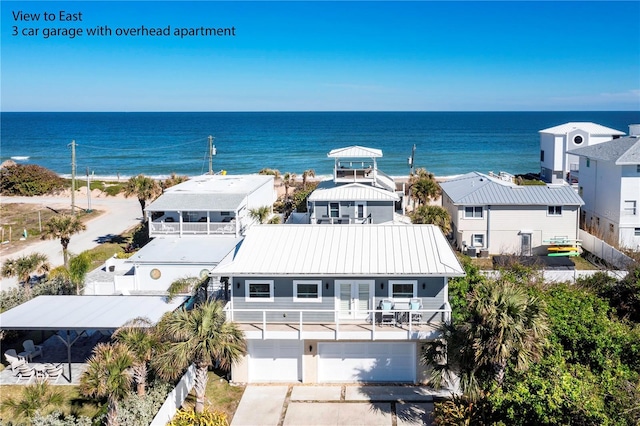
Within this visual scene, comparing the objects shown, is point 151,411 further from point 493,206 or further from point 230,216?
point 493,206

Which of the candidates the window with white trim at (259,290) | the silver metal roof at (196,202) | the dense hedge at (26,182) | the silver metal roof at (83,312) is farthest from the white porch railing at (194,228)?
the dense hedge at (26,182)

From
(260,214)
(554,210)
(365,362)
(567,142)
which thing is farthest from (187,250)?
(567,142)

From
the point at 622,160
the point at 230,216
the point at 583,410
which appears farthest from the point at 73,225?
the point at 622,160

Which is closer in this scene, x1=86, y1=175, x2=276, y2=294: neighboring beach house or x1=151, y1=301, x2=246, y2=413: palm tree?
x1=151, y1=301, x2=246, y2=413: palm tree

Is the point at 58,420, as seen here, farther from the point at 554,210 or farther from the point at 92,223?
the point at 92,223

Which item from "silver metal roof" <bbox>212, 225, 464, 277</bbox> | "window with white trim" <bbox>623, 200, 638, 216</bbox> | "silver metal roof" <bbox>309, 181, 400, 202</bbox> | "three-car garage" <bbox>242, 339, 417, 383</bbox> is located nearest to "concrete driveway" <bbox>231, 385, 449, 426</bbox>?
"three-car garage" <bbox>242, 339, 417, 383</bbox>

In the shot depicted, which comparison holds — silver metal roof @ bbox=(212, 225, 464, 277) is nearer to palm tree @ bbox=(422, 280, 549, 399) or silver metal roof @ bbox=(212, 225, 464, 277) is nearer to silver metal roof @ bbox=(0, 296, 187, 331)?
palm tree @ bbox=(422, 280, 549, 399)
